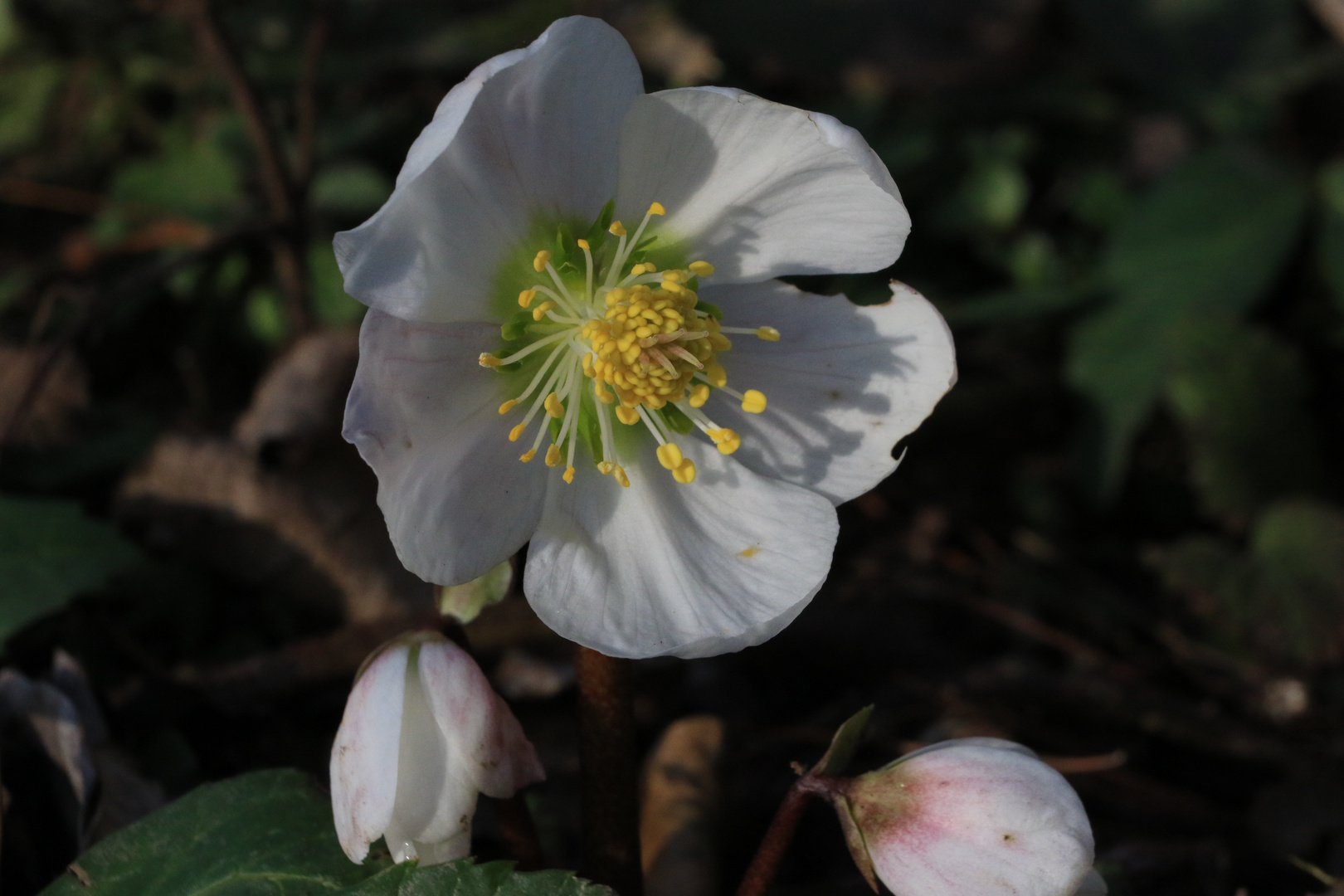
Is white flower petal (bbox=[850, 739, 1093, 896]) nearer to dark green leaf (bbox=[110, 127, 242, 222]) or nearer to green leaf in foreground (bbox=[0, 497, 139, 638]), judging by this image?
green leaf in foreground (bbox=[0, 497, 139, 638])

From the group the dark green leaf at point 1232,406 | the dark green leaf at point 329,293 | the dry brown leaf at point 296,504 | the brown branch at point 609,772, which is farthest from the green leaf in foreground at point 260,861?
the dark green leaf at point 1232,406

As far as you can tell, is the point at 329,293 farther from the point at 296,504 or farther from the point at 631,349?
the point at 631,349

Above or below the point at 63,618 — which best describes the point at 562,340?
above

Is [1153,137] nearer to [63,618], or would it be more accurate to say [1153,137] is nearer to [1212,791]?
[1212,791]

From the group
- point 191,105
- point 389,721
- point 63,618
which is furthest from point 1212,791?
point 191,105

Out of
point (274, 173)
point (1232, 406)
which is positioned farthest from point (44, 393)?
point (1232, 406)

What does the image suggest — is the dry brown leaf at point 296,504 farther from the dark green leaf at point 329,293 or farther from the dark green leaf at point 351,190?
the dark green leaf at point 351,190

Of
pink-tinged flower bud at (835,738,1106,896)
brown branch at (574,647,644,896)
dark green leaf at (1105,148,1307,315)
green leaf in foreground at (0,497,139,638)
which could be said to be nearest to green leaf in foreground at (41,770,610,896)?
brown branch at (574,647,644,896)
